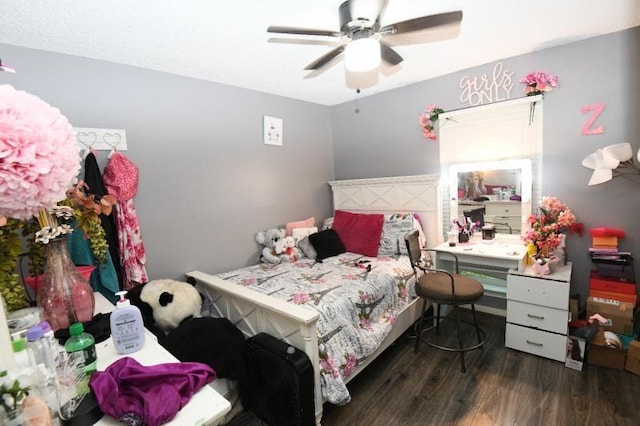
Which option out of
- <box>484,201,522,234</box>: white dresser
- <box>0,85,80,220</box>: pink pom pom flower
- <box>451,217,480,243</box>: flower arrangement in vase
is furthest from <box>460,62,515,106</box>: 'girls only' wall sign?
<box>0,85,80,220</box>: pink pom pom flower

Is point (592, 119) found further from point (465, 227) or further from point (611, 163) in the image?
point (465, 227)

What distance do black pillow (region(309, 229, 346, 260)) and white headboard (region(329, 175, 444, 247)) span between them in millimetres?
638

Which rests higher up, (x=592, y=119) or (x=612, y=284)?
(x=592, y=119)

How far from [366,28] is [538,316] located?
2319mm

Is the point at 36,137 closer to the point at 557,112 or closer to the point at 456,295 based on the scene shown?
the point at 456,295

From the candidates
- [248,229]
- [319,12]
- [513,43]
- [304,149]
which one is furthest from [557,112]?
[248,229]

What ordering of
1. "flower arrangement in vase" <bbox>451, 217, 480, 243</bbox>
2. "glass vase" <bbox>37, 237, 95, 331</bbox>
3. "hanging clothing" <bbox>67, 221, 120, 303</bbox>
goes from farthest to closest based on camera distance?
"flower arrangement in vase" <bbox>451, 217, 480, 243</bbox>, "hanging clothing" <bbox>67, 221, 120, 303</bbox>, "glass vase" <bbox>37, 237, 95, 331</bbox>

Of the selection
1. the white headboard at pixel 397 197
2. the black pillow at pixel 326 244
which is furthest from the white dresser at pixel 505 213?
the black pillow at pixel 326 244

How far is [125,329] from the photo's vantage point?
0.96 meters

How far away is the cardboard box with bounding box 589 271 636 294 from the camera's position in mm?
2071

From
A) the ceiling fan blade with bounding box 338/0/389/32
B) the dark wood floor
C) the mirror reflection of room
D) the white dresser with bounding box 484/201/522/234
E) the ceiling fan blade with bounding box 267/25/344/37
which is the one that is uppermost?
the ceiling fan blade with bounding box 338/0/389/32

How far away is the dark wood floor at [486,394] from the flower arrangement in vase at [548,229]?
2.53 ft

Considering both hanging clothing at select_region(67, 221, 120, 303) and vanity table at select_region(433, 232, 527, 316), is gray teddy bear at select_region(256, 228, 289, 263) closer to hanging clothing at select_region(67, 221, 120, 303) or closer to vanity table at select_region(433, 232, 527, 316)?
hanging clothing at select_region(67, 221, 120, 303)

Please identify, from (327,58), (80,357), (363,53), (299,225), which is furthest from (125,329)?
(299,225)
